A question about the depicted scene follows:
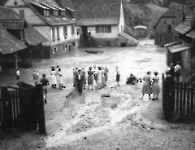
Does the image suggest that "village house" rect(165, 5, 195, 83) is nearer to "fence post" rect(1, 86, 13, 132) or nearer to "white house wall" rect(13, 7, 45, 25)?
"fence post" rect(1, 86, 13, 132)

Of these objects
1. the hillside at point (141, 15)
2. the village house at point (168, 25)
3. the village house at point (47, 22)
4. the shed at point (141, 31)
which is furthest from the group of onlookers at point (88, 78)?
the shed at point (141, 31)

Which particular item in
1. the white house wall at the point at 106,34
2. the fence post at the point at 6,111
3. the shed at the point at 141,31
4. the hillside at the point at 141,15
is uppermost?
the hillside at the point at 141,15

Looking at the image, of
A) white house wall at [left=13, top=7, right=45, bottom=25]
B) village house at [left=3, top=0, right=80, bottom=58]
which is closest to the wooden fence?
village house at [left=3, top=0, right=80, bottom=58]

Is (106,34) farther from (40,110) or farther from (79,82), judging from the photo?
(40,110)

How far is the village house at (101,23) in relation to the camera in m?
47.9

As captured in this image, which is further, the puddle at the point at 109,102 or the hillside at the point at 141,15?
the hillside at the point at 141,15

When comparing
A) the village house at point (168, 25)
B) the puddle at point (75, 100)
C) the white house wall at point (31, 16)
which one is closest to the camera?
the puddle at point (75, 100)

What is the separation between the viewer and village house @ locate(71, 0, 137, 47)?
157 ft

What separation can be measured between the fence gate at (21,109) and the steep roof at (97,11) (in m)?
38.9

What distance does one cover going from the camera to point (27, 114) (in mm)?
9961

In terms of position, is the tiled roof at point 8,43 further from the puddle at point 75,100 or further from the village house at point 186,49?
the village house at point 186,49

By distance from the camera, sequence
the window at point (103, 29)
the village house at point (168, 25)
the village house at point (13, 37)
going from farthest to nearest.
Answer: the window at point (103, 29) < the village house at point (168, 25) < the village house at point (13, 37)

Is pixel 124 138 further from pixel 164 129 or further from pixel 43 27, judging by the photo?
pixel 43 27

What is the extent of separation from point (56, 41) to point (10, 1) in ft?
26.1
